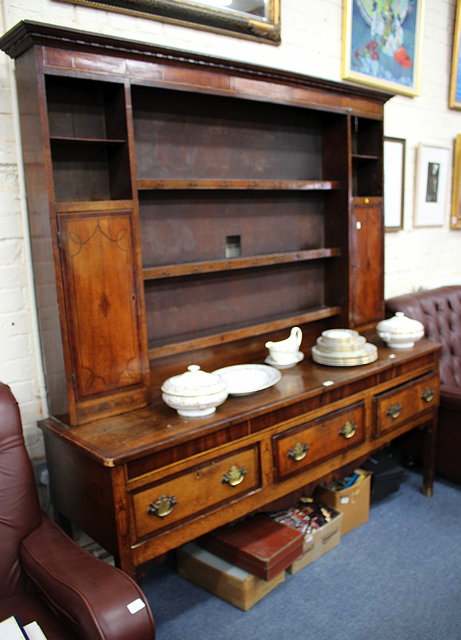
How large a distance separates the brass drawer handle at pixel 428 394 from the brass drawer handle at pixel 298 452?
3.17 ft

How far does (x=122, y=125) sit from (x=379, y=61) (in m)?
2.23

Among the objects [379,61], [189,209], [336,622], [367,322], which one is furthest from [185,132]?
[336,622]

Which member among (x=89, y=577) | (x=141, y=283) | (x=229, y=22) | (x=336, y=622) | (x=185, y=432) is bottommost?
(x=336, y=622)

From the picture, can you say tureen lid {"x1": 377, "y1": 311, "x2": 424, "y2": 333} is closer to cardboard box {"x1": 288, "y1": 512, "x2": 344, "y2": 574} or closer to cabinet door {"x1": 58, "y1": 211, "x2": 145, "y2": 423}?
cardboard box {"x1": 288, "y1": 512, "x2": 344, "y2": 574}

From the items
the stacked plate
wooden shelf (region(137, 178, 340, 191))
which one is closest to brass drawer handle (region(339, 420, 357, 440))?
the stacked plate

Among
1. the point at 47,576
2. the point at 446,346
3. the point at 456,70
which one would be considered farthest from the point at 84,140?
the point at 456,70

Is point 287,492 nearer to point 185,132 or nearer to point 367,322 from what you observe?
point 367,322

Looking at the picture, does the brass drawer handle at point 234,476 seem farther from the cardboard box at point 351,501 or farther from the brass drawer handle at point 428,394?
the brass drawer handle at point 428,394

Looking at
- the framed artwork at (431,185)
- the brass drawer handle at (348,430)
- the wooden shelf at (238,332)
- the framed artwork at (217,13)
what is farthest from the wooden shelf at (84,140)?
the framed artwork at (431,185)

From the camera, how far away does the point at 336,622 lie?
87.2 inches

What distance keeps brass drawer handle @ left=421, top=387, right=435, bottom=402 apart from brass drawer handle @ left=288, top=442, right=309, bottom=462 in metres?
0.97

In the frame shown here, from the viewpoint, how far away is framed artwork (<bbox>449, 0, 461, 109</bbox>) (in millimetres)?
4020

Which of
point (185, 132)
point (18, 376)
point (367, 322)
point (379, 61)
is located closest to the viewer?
point (18, 376)

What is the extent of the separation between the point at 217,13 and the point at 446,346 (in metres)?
2.41
